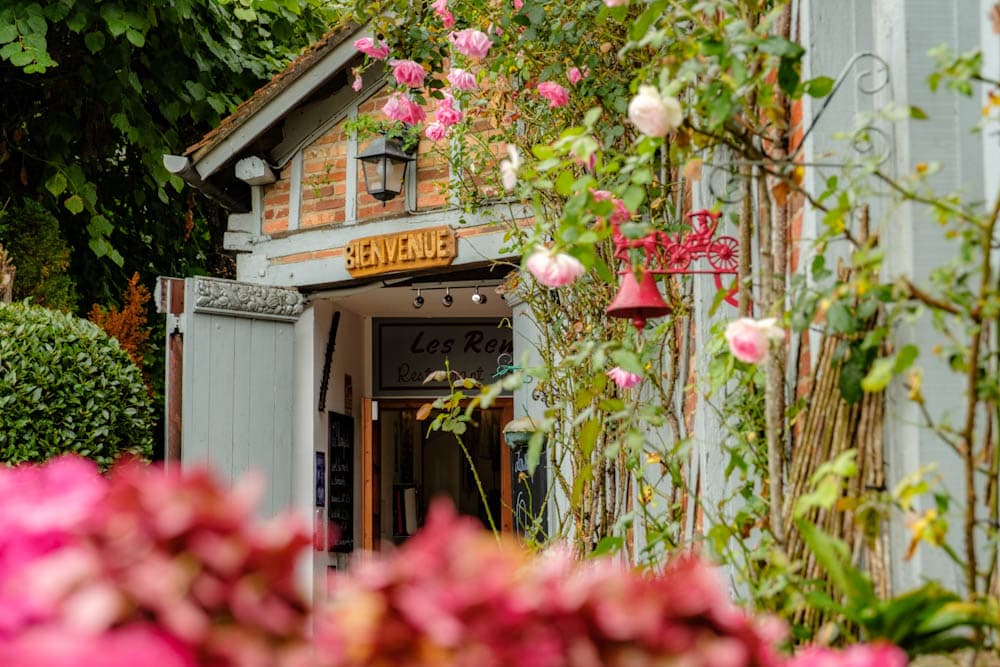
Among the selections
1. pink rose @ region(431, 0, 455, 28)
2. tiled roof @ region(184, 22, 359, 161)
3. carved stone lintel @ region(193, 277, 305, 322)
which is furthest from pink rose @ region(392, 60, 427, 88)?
carved stone lintel @ region(193, 277, 305, 322)

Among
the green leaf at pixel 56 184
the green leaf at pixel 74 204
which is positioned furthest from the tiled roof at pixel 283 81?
the green leaf at pixel 56 184

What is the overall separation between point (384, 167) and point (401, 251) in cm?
48

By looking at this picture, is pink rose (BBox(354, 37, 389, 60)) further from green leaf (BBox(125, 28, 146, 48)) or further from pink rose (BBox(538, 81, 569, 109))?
green leaf (BBox(125, 28, 146, 48))

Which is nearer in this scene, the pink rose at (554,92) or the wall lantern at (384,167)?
the pink rose at (554,92)

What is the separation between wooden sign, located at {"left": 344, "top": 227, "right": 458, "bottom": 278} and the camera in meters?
6.58

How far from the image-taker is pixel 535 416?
6.65 meters

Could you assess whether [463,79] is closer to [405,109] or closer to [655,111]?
[405,109]

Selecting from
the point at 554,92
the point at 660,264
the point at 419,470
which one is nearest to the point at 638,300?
the point at 660,264

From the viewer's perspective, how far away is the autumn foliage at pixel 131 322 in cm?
812

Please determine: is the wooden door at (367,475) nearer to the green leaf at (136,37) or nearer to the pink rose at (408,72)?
the green leaf at (136,37)

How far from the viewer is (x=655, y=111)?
95.2 inches

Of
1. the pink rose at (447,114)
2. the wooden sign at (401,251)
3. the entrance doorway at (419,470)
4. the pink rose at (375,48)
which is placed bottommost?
the entrance doorway at (419,470)

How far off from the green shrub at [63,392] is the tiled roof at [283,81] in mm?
1355

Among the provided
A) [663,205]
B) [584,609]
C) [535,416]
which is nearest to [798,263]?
[663,205]
